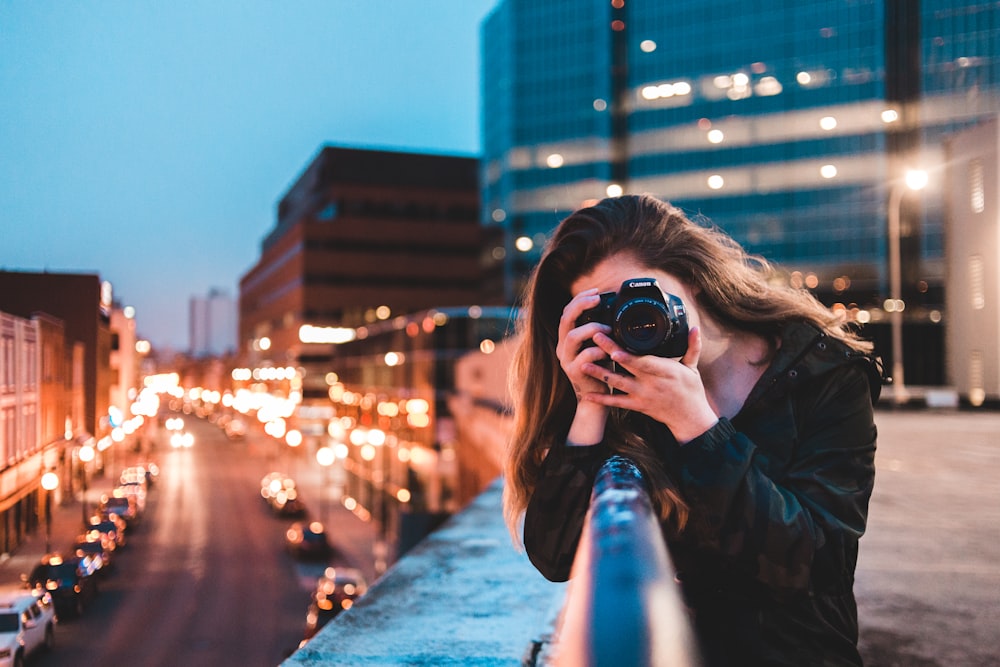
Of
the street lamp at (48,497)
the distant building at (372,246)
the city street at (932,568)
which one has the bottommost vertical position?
the city street at (932,568)

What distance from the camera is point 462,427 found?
24.9 m

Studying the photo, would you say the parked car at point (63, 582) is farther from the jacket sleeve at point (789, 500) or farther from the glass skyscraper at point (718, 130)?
the glass skyscraper at point (718, 130)

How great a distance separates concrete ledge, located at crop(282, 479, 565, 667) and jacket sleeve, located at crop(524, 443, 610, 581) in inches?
34.0

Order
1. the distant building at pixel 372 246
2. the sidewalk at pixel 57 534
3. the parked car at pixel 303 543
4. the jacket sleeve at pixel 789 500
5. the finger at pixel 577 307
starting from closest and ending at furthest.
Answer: the jacket sleeve at pixel 789 500, the finger at pixel 577 307, the sidewalk at pixel 57 534, the parked car at pixel 303 543, the distant building at pixel 372 246

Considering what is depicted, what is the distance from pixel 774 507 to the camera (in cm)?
114

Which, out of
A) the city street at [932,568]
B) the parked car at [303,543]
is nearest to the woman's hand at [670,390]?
the city street at [932,568]

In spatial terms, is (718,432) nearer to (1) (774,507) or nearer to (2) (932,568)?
(1) (774,507)

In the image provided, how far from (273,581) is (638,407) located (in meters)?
8.29

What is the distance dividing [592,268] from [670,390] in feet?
1.33

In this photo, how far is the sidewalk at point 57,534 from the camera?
7.96 feet

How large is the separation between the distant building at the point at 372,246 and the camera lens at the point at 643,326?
5520 cm

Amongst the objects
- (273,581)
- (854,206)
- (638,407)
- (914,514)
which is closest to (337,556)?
(273,581)

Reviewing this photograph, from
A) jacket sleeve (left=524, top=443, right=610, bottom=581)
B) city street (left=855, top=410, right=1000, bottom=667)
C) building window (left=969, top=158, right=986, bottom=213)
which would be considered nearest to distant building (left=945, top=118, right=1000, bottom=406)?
building window (left=969, top=158, right=986, bottom=213)

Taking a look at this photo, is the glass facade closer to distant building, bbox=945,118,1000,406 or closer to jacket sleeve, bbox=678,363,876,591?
distant building, bbox=945,118,1000,406
